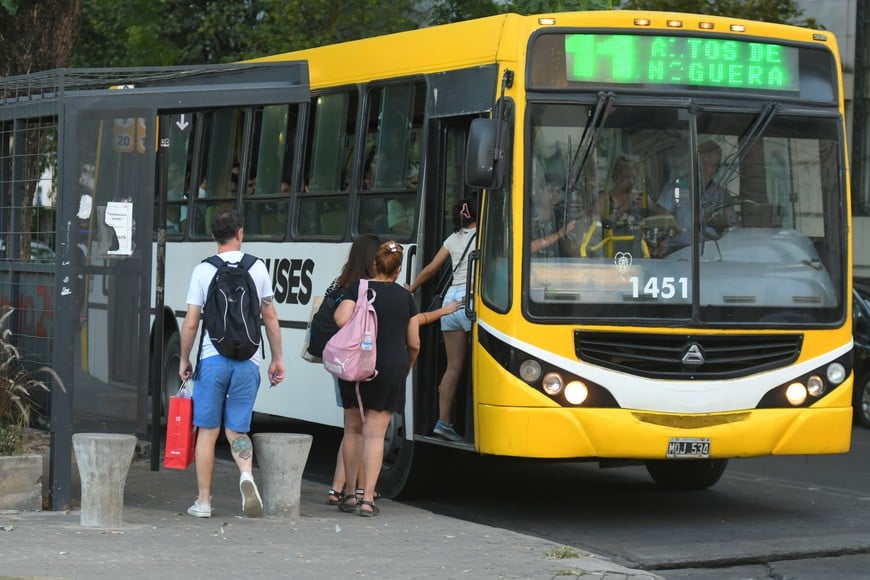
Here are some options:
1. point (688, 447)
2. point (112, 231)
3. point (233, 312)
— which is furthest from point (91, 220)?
point (688, 447)

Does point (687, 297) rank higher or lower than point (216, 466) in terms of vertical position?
higher

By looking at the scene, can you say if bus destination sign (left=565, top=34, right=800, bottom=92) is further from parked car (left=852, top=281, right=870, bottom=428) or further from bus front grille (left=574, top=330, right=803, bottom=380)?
parked car (left=852, top=281, right=870, bottom=428)

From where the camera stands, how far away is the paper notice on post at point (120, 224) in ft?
33.3

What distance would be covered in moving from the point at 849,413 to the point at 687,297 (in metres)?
1.43

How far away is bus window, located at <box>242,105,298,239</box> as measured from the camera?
12852 mm

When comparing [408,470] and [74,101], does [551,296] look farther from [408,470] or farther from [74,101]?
[74,101]

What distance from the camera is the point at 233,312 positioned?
953cm

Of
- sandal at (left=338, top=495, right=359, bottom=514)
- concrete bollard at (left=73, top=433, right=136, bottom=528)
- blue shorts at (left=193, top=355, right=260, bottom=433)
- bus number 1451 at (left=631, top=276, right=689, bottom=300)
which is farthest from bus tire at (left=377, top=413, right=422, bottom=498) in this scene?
concrete bollard at (left=73, top=433, right=136, bottom=528)

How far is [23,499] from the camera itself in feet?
31.6

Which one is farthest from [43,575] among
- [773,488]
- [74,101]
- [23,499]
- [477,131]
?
[773,488]

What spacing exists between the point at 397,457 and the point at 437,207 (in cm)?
178

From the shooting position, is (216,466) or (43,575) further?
(216,466)

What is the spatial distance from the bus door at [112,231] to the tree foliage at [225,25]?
30.3 ft

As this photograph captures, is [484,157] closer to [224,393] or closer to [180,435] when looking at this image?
[224,393]
